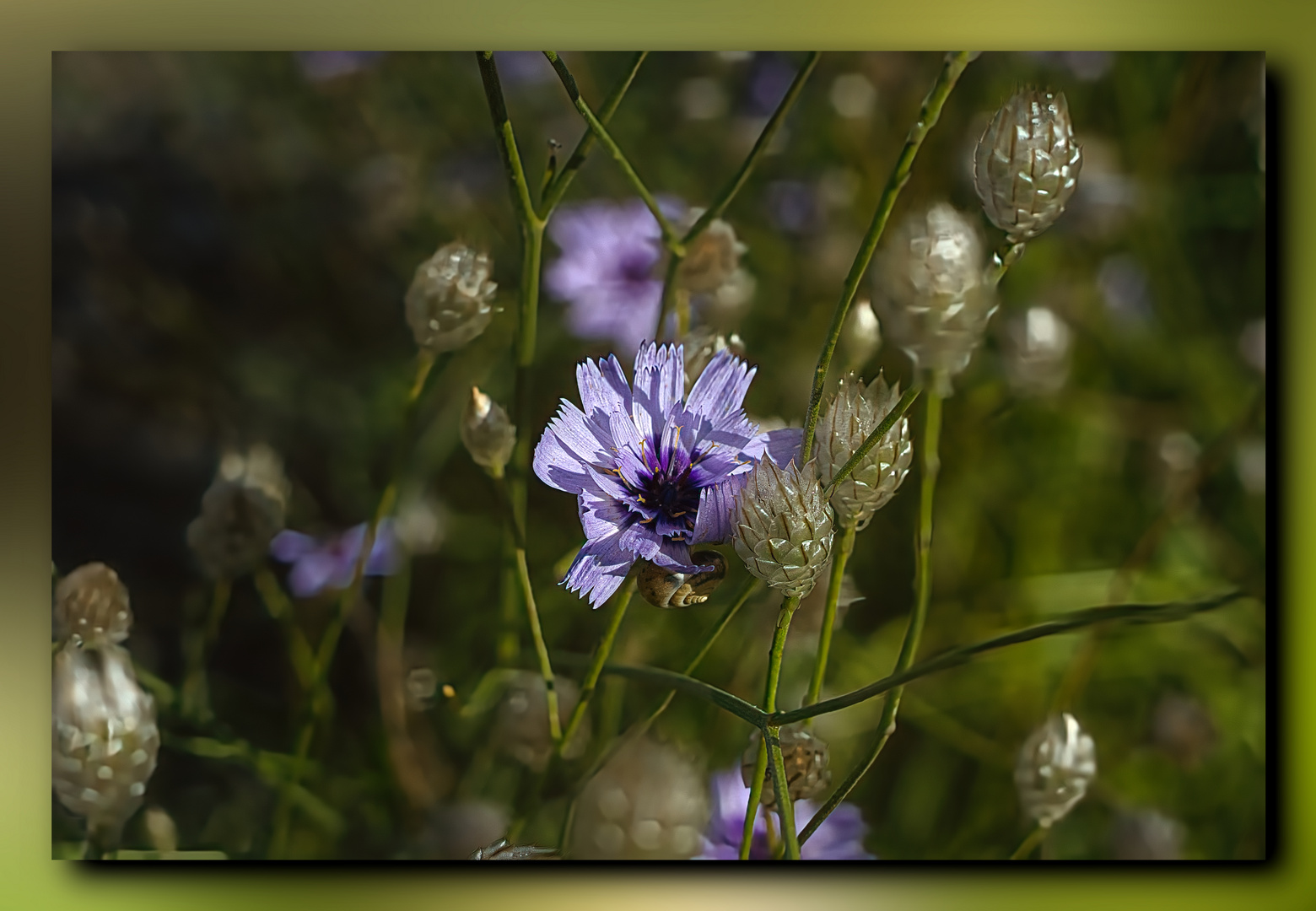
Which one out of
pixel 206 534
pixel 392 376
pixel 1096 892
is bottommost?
pixel 1096 892

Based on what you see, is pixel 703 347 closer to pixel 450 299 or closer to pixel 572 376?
pixel 572 376

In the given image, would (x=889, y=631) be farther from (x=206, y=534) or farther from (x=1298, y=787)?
(x=206, y=534)

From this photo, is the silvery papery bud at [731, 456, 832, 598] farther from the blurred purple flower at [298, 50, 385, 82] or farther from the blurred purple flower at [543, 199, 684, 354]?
the blurred purple flower at [298, 50, 385, 82]

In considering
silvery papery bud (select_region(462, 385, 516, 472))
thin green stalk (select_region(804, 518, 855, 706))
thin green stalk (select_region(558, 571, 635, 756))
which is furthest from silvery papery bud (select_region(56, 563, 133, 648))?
thin green stalk (select_region(804, 518, 855, 706))

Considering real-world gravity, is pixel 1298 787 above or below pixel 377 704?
below

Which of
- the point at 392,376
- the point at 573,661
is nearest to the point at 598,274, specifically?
the point at 392,376

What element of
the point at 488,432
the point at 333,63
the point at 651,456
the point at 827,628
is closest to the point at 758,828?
the point at 827,628
